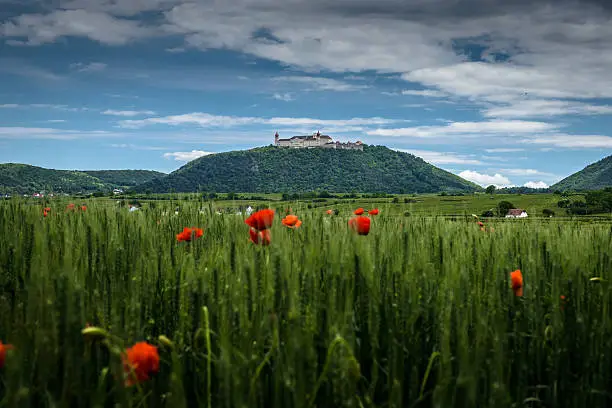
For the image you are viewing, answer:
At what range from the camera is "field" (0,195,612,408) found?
176 cm

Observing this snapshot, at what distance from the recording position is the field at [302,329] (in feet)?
5.77

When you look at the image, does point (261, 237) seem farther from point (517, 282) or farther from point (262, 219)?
point (517, 282)

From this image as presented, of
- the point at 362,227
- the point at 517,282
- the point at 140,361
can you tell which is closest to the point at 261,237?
the point at 362,227

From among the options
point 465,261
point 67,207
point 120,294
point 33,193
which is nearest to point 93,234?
point 120,294

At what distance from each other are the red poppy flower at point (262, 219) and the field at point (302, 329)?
180mm

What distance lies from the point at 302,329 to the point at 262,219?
3.60 feet

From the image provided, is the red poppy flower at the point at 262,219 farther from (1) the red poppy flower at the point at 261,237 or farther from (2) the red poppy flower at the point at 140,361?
(2) the red poppy flower at the point at 140,361

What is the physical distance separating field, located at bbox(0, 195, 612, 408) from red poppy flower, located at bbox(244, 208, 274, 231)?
18cm

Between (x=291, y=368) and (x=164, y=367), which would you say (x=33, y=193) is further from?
(x=291, y=368)

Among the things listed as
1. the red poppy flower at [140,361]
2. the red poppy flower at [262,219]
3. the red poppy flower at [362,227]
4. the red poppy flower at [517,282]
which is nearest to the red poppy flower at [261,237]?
the red poppy flower at [262,219]

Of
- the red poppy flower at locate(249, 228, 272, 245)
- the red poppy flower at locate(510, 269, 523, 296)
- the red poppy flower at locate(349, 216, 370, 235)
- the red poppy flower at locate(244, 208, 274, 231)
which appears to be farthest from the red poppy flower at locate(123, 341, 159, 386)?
the red poppy flower at locate(349, 216, 370, 235)

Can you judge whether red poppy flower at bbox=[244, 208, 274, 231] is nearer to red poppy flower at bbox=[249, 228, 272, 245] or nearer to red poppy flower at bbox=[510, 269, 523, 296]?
red poppy flower at bbox=[249, 228, 272, 245]

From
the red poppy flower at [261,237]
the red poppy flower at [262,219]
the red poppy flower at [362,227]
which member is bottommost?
the red poppy flower at [261,237]

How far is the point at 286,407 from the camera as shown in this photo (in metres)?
1.80
